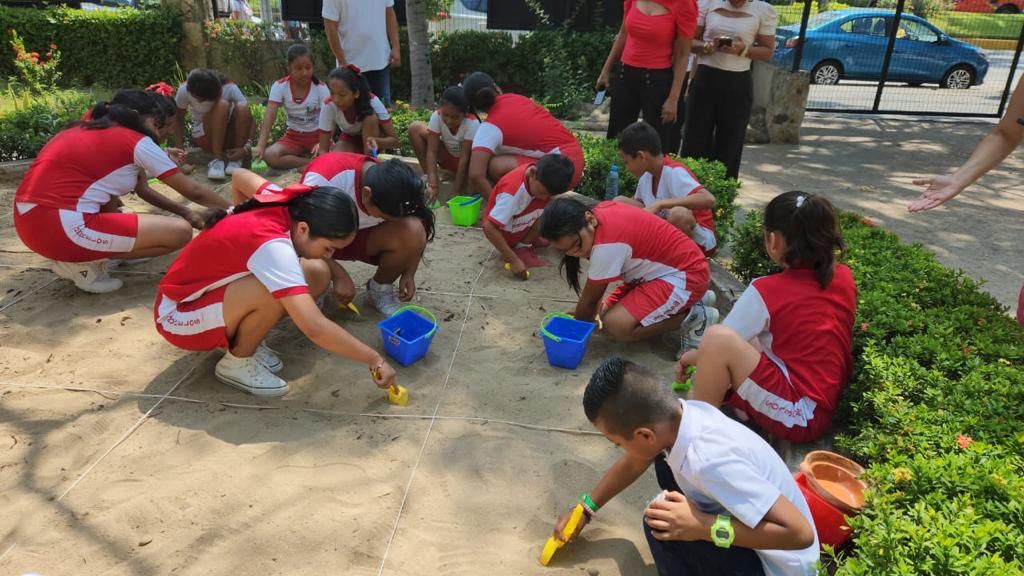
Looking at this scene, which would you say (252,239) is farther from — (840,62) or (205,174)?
(840,62)

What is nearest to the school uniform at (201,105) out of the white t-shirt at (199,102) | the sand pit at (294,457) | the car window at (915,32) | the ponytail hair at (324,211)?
the white t-shirt at (199,102)

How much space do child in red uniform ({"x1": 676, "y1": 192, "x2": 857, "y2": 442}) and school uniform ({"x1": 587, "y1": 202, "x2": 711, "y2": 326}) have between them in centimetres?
88

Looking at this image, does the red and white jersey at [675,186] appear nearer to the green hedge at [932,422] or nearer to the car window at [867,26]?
the green hedge at [932,422]

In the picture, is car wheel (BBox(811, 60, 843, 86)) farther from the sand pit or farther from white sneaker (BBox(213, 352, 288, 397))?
white sneaker (BBox(213, 352, 288, 397))


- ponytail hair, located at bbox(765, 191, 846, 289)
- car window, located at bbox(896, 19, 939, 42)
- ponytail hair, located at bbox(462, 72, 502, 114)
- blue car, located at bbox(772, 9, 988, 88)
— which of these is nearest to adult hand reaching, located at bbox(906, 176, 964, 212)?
ponytail hair, located at bbox(765, 191, 846, 289)

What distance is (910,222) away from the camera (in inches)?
223

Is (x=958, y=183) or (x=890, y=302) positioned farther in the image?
(x=890, y=302)

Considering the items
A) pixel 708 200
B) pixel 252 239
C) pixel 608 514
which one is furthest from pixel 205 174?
pixel 608 514

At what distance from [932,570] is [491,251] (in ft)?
10.8

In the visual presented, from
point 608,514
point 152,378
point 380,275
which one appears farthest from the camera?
point 380,275

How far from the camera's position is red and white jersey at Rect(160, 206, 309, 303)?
268 cm

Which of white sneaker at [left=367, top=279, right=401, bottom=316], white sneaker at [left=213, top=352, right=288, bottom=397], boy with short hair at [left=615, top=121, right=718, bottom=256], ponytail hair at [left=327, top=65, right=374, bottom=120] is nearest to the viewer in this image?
white sneaker at [left=213, top=352, right=288, bottom=397]

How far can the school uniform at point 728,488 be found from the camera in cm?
166

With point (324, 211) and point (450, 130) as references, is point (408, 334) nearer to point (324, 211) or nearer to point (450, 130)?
Answer: point (324, 211)
